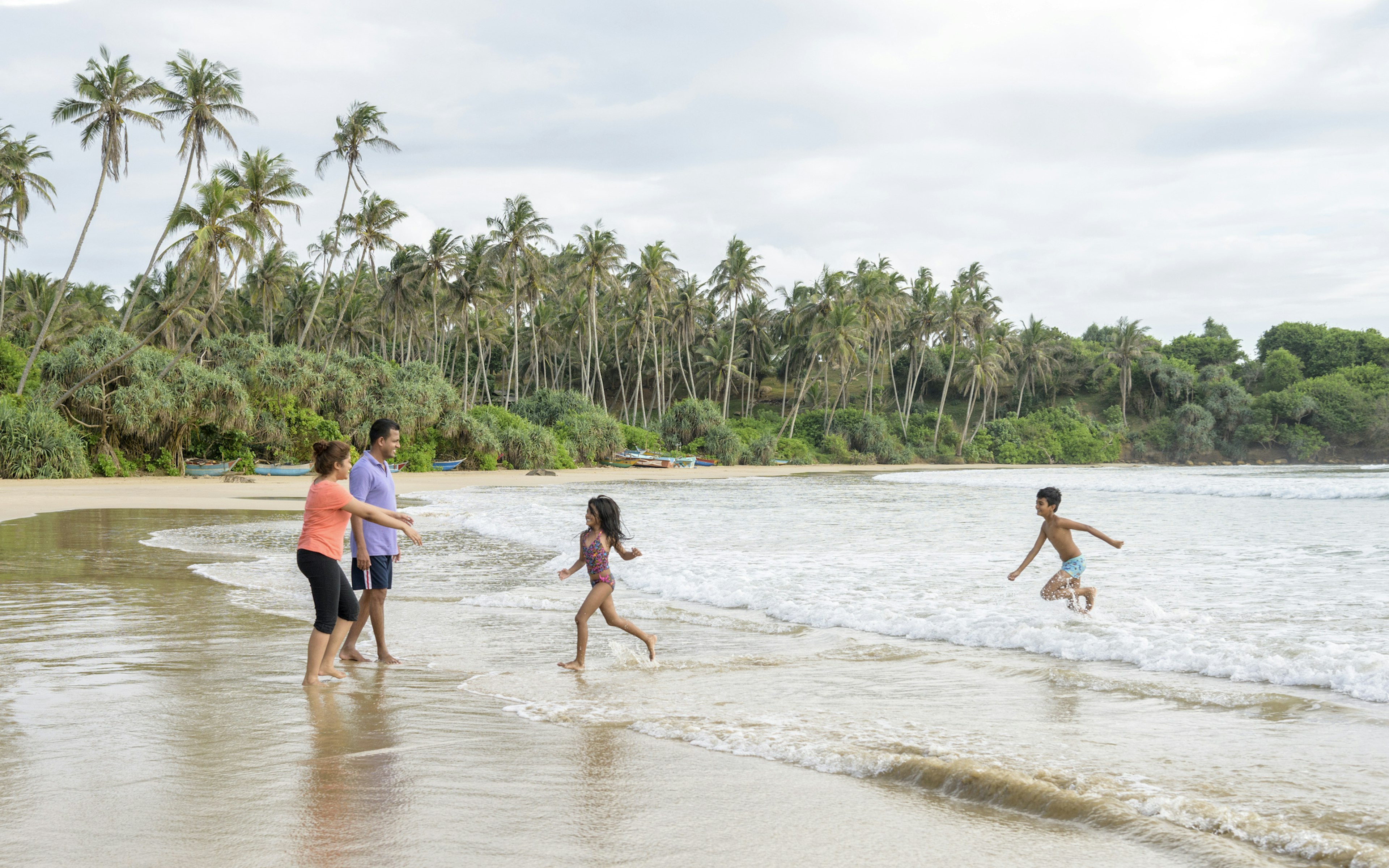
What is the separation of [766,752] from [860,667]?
79.7 inches

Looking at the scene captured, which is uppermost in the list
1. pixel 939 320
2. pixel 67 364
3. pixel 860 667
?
pixel 939 320

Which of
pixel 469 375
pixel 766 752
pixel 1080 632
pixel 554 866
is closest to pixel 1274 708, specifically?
pixel 1080 632

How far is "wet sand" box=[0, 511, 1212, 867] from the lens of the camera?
3.11 meters

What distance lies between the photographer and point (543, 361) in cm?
7444

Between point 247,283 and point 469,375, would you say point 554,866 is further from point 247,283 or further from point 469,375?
point 469,375

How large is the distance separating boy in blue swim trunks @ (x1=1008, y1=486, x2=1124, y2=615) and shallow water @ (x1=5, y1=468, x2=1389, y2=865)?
0.18 meters

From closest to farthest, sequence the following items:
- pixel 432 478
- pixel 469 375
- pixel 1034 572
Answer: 1. pixel 1034 572
2. pixel 432 478
3. pixel 469 375

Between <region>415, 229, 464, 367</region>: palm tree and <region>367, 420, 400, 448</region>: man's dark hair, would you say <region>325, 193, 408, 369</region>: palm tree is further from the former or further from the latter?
<region>367, 420, 400, 448</region>: man's dark hair

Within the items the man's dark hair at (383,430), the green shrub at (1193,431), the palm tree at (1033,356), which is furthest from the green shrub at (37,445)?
the green shrub at (1193,431)

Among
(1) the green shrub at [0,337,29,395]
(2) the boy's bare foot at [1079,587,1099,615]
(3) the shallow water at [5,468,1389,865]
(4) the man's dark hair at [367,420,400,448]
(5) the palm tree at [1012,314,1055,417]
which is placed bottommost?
(3) the shallow water at [5,468,1389,865]

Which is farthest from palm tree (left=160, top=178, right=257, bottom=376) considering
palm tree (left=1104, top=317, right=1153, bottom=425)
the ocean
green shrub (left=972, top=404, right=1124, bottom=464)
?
palm tree (left=1104, top=317, right=1153, bottom=425)

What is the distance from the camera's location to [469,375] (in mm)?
77562

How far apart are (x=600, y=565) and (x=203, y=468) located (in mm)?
30560

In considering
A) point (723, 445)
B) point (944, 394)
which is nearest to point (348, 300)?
point (723, 445)
